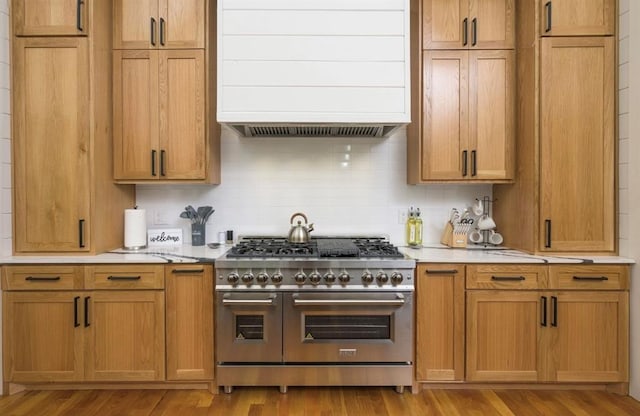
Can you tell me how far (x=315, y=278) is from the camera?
7.86 ft

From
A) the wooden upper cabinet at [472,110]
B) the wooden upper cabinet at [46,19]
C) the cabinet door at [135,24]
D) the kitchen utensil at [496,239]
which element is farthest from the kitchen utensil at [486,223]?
the wooden upper cabinet at [46,19]

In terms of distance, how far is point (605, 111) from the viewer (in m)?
2.50

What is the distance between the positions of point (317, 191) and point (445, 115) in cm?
111

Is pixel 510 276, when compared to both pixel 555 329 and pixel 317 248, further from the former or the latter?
pixel 317 248

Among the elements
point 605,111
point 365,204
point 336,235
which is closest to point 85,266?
point 336,235

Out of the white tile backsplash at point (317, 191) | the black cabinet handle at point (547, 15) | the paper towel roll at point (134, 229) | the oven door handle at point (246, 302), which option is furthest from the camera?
the white tile backsplash at point (317, 191)

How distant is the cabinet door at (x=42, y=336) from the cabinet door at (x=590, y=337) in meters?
2.94

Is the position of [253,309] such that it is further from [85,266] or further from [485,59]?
[485,59]

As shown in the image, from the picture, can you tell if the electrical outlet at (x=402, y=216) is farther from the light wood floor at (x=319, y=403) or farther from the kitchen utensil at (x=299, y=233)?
the light wood floor at (x=319, y=403)

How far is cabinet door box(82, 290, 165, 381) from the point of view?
2.41 meters

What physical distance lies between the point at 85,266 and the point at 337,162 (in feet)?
6.18

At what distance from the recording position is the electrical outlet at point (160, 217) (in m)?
3.14

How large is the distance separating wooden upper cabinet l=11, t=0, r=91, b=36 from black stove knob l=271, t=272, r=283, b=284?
6.42 ft

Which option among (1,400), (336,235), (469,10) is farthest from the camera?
(336,235)
